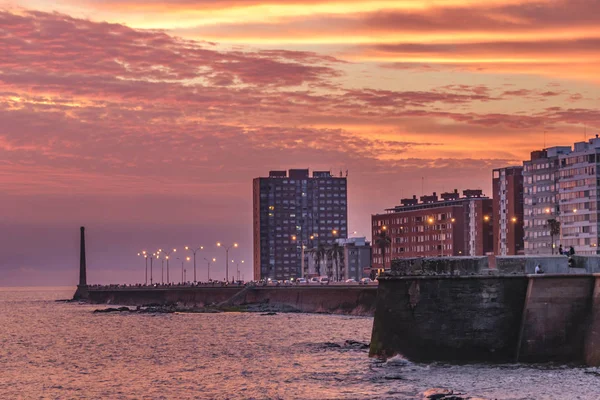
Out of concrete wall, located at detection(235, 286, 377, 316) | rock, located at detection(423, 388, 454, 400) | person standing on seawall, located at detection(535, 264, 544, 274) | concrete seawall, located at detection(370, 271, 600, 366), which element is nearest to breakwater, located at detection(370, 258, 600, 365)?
concrete seawall, located at detection(370, 271, 600, 366)

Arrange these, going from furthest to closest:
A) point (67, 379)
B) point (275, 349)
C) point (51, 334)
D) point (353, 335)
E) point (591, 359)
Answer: point (51, 334)
point (353, 335)
point (275, 349)
point (67, 379)
point (591, 359)

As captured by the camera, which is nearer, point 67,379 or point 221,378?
point 221,378

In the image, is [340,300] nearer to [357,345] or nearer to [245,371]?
[357,345]

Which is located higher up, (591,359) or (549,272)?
(549,272)

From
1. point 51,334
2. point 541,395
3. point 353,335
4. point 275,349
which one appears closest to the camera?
point 541,395

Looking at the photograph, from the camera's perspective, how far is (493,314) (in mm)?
61938

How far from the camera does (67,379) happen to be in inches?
3009

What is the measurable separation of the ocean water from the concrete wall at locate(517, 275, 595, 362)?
0.92 m

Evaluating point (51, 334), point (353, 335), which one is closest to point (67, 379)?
point (353, 335)

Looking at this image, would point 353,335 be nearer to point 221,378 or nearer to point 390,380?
point 221,378

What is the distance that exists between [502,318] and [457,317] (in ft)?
8.09

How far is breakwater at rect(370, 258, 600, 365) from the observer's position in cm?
6056

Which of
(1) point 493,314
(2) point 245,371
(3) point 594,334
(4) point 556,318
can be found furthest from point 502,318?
(2) point 245,371

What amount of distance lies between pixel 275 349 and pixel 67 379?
75.9 feet
